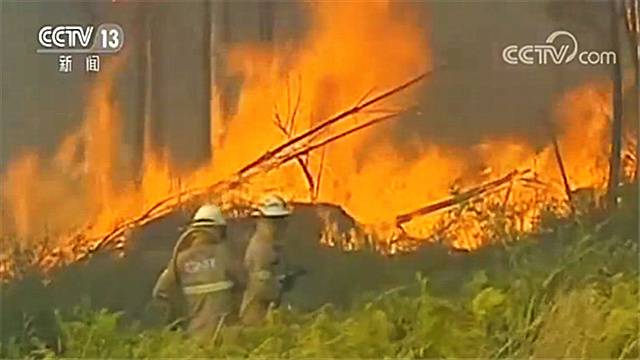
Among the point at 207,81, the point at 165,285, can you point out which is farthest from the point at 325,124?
the point at 165,285

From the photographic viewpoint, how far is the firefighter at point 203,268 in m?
1.37

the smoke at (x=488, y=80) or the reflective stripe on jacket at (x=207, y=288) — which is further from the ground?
the smoke at (x=488, y=80)

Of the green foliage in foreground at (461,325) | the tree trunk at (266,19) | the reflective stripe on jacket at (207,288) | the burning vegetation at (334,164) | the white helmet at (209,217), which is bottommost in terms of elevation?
the green foliage in foreground at (461,325)

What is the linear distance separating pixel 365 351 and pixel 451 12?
0.43m

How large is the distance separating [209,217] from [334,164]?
0.17m

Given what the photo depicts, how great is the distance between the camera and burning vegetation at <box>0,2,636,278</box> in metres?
1.37

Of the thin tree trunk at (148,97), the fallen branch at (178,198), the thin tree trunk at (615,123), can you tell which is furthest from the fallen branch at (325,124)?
the thin tree trunk at (615,123)

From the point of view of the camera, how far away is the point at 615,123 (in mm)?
1380

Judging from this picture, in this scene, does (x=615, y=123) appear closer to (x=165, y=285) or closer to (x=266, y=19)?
(x=266, y=19)

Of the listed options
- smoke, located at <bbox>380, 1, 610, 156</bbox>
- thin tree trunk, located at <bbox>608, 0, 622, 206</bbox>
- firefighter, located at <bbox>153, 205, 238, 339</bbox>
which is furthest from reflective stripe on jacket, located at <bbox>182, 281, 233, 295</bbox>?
thin tree trunk, located at <bbox>608, 0, 622, 206</bbox>

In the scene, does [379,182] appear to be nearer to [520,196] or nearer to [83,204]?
[520,196]

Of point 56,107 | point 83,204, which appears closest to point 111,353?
point 83,204

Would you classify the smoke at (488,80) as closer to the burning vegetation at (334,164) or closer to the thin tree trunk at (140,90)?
the burning vegetation at (334,164)

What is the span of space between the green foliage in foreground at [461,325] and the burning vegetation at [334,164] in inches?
2.3
